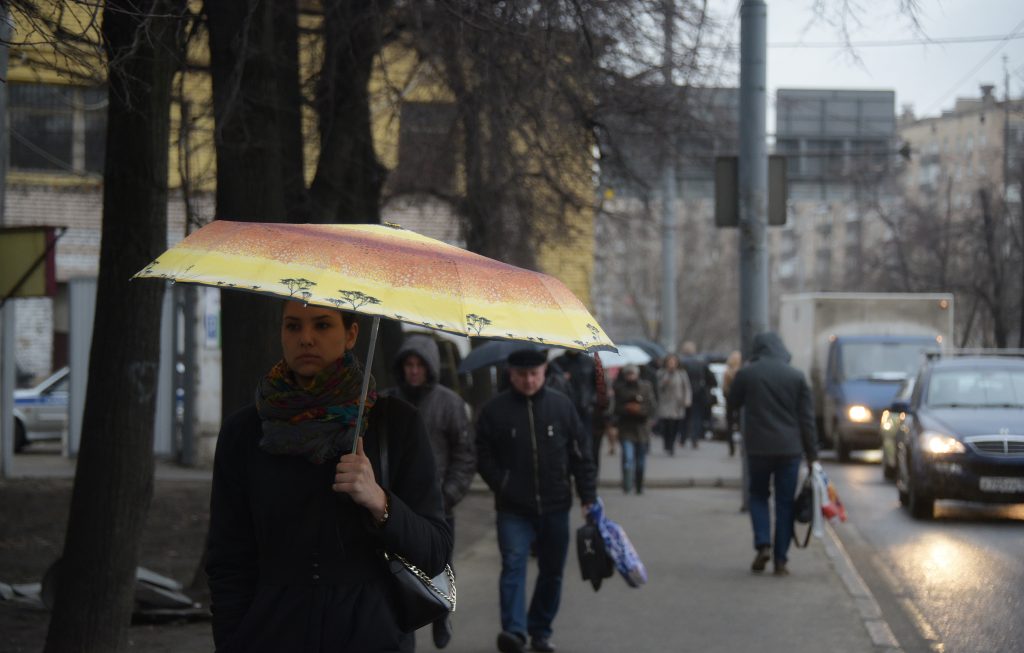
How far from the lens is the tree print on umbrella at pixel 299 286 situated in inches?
132

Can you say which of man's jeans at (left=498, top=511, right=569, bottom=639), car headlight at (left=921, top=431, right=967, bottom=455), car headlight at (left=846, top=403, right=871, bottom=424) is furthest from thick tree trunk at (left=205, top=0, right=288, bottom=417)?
car headlight at (left=846, top=403, right=871, bottom=424)

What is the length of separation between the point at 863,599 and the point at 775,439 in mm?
1502

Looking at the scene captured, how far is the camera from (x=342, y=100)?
12.1 m

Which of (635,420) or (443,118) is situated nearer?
(443,118)

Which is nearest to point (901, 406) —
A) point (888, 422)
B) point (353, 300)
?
point (888, 422)

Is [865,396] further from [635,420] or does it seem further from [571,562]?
[571,562]

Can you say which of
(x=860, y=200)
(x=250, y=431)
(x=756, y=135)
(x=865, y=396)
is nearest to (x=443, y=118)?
(x=756, y=135)

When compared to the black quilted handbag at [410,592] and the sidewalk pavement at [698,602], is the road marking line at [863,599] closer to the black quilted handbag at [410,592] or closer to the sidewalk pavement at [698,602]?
the sidewalk pavement at [698,602]

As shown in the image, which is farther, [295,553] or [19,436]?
[19,436]

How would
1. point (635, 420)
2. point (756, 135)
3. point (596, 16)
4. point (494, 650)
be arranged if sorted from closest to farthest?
point (494, 650) → point (596, 16) → point (756, 135) → point (635, 420)

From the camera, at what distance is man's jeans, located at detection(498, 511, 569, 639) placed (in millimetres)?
8125

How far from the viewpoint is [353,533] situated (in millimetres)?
3723

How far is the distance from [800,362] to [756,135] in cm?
1412

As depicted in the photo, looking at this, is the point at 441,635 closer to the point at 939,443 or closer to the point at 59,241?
the point at 939,443
